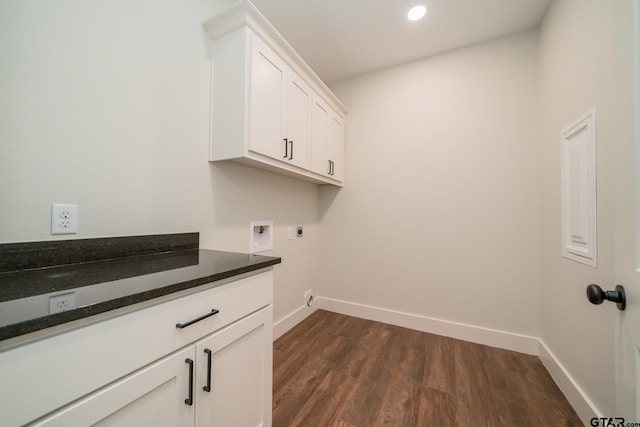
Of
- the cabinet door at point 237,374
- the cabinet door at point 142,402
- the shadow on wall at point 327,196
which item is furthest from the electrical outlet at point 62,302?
the shadow on wall at point 327,196

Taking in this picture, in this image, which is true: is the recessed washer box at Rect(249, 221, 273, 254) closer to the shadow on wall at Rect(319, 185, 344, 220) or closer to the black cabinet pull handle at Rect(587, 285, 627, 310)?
the shadow on wall at Rect(319, 185, 344, 220)

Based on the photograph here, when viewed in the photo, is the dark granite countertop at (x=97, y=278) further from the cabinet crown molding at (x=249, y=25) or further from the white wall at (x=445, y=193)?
the white wall at (x=445, y=193)

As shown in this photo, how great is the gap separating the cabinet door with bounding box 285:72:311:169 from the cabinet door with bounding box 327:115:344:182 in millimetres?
397

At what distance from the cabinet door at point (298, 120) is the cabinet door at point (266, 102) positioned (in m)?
0.09

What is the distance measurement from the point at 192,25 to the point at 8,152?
1.12m

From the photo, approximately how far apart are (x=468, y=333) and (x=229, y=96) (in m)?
2.62

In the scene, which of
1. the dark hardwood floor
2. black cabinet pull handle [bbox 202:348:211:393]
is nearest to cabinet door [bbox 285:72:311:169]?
black cabinet pull handle [bbox 202:348:211:393]

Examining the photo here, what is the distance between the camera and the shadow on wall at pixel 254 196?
61.6 inches

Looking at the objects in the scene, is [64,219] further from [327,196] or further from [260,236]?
[327,196]

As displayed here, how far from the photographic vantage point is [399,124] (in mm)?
2371

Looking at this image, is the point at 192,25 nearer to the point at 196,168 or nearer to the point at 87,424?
the point at 196,168

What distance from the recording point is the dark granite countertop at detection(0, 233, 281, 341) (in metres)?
0.50

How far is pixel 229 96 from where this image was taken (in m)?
1.42

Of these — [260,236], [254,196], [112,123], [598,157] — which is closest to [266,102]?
[254,196]
